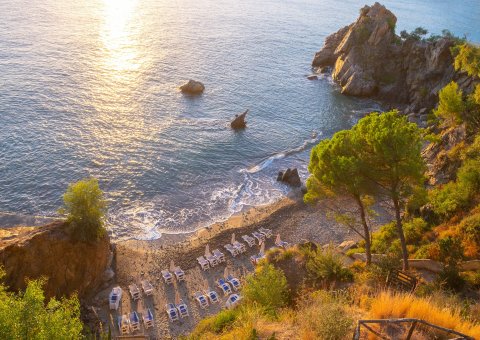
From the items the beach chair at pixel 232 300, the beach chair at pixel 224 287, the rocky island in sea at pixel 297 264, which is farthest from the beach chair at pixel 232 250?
the beach chair at pixel 232 300

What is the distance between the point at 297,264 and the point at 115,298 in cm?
1567

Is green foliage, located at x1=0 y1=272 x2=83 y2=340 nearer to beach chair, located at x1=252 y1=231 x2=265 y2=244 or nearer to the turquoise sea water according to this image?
the turquoise sea water

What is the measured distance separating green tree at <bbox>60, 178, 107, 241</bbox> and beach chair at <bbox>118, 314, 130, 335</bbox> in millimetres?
7064

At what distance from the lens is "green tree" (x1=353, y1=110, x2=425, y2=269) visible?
76.2ft

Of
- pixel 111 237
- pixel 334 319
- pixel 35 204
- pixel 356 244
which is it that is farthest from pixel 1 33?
pixel 334 319

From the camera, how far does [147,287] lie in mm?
34969

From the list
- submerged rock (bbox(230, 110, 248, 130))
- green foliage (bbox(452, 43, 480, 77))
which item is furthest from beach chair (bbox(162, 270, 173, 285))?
green foliage (bbox(452, 43, 480, 77))

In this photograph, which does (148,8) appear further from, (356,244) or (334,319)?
(334,319)

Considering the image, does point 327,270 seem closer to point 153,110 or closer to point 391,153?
point 391,153

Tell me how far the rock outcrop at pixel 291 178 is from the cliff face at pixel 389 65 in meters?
34.8

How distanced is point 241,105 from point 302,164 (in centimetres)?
2140

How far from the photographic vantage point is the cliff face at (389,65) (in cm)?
7556

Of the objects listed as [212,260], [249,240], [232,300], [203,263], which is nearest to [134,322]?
[232,300]

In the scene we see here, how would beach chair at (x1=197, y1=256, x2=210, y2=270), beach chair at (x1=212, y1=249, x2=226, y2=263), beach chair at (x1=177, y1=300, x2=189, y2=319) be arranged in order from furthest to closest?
beach chair at (x1=212, y1=249, x2=226, y2=263) < beach chair at (x1=197, y1=256, x2=210, y2=270) < beach chair at (x1=177, y1=300, x2=189, y2=319)
